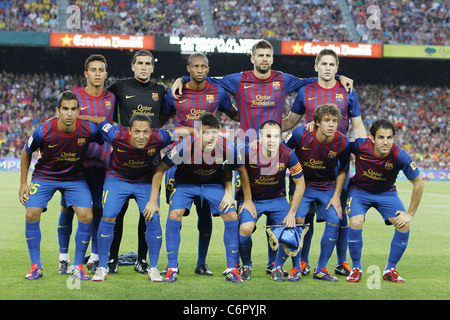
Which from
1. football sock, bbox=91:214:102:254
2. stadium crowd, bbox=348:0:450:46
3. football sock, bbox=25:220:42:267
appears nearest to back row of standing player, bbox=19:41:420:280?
football sock, bbox=91:214:102:254

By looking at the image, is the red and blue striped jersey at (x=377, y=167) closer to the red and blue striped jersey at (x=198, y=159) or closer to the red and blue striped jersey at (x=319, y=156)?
the red and blue striped jersey at (x=319, y=156)

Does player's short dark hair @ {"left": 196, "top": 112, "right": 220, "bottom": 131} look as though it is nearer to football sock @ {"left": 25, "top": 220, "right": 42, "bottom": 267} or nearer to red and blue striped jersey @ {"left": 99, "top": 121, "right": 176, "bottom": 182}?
red and blue striped jersey @ {"left": 99, "top": 121, "right": 176, "bottom": 182}

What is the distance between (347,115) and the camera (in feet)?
21.8

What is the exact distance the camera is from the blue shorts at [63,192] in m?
5.74

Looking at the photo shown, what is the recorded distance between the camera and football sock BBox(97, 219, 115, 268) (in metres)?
5.70

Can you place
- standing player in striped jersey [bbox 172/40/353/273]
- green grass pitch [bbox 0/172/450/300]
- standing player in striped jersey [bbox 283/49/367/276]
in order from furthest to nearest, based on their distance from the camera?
standing player in striped jersey [bbox 172/40/353/273]
standing player in striped jersey [bbox 283/49/367/276]
green grass pitch [bbox 0/172/450/300]

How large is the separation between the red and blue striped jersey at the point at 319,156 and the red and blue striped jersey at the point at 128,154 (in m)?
1.44

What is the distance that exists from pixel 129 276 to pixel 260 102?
8.11 ft

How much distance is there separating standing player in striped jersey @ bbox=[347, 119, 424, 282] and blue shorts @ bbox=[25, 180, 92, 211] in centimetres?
282

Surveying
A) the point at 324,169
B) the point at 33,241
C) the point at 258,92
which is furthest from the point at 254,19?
the point at 33,241

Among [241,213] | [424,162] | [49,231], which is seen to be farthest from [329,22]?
[241,213]

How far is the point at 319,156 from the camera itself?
20.0ft

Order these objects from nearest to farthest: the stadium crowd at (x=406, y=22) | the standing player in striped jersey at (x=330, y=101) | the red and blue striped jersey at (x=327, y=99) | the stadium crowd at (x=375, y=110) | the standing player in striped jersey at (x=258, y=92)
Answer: the standing player in striped jersey at (x=330, y=101), the red and blue striped jersey at (x=327, y=99), the standing player in striped jersey at (x=258, y=92), the stadium crowd at (x=375, y=110), the stadium crowd at (x=406, y=22)

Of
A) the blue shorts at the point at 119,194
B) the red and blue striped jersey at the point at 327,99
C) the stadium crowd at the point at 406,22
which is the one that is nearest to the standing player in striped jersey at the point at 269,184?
the red and blue striped jersey at the point at 327,99
